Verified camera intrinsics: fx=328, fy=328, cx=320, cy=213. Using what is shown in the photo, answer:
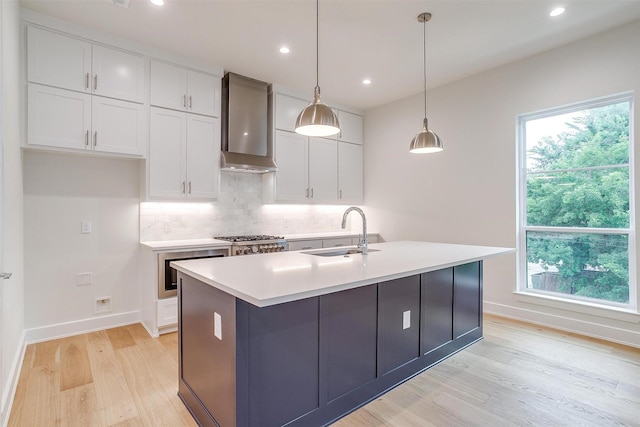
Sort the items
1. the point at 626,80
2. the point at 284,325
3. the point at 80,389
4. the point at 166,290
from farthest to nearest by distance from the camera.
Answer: the point at 166,290
the point at 626,80
the point at 80,389
the point at 284,325

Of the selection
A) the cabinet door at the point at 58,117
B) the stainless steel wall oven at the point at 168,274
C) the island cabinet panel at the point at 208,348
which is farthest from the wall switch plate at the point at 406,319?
the cabinet door at the point at 58,117

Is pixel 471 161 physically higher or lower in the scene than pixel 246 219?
higher

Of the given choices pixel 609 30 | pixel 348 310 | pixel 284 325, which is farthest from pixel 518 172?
pixel 284 325

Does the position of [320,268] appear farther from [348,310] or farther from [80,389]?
[80,389]

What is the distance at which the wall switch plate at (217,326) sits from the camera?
5.39 ft

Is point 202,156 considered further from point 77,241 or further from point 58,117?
point 77,241

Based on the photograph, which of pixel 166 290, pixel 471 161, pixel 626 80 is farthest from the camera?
pixel 471 161

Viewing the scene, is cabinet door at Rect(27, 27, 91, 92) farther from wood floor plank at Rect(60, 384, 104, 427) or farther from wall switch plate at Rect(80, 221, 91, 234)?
wood floor plank at Rect(60, 384, 104, 427)

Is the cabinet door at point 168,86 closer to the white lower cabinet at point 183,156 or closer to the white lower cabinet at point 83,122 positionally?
the white lower cabinet at point 183,156

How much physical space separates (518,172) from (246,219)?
11.2 feet

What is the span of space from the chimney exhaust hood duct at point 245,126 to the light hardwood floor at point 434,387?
2130 mm

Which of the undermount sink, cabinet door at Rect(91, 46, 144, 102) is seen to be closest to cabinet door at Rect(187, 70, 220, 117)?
cabinet door at Rect(91, 46, 144, 102)

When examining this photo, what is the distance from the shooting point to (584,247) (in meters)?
3.33

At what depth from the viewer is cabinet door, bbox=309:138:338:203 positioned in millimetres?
4844
